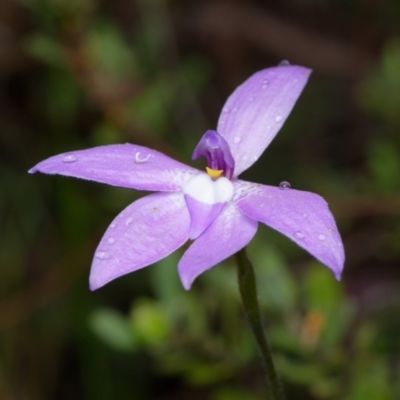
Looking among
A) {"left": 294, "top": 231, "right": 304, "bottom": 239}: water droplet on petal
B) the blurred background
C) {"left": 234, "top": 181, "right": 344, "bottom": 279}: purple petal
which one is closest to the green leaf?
the blurred background

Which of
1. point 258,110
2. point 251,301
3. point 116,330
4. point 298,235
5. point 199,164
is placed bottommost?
point 116,330

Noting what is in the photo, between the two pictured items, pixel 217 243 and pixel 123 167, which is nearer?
pixel 217 243

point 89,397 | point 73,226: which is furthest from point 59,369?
point 73,226

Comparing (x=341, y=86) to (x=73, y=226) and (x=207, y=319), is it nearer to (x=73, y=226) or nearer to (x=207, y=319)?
(x=73, y=226)

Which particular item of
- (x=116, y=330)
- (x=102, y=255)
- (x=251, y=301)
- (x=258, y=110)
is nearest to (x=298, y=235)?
(x=251, y=301)

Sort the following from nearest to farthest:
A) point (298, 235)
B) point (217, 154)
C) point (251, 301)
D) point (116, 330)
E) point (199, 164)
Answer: point (298, 235), point (251, 301), point (217, 154), point (116, 330), point (199, 164)

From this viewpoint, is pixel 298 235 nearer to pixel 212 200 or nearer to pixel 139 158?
pixel 212 200
